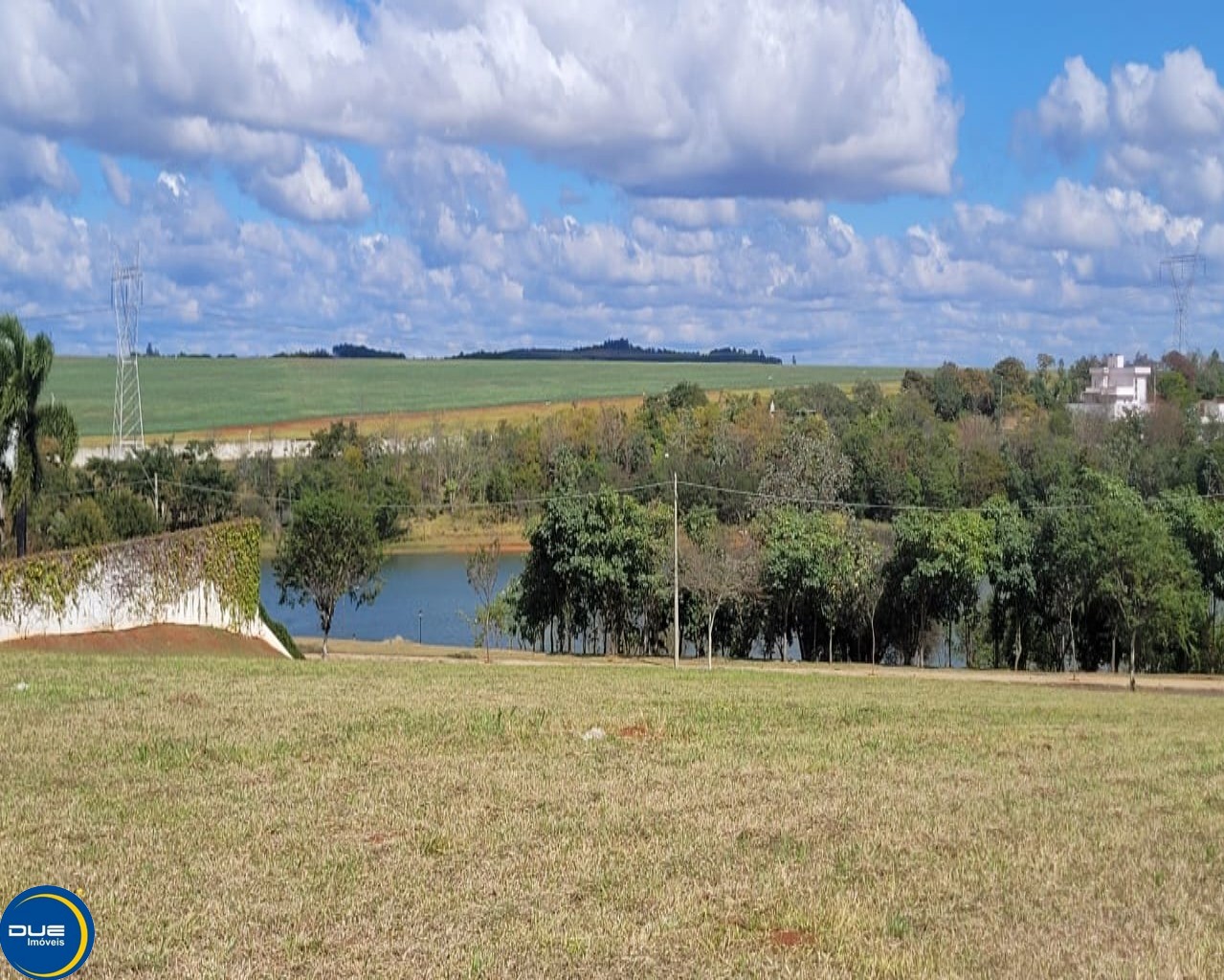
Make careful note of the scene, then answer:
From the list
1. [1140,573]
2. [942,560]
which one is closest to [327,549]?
[942,560]

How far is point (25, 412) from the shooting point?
42250 mm

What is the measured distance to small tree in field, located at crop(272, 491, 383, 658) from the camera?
2080 inches

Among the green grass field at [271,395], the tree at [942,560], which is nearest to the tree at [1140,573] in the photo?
the tree at [942,560]

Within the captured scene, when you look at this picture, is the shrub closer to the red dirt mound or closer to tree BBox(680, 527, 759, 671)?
the red dirt mound

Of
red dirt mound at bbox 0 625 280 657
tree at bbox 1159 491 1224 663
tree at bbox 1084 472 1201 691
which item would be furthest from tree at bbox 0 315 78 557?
tree at bbox 1159 491 1224 663

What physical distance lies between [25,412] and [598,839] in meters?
36.9

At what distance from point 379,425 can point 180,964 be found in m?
126

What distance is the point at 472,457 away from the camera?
376 feet

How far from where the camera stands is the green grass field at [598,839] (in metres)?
7.81

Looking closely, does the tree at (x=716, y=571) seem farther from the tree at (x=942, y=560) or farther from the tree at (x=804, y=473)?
the tree at (x=804, y=473)

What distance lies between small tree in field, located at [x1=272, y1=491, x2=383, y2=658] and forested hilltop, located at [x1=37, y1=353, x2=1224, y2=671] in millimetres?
1913

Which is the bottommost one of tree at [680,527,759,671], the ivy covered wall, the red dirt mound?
tree at [680,527,759,671]

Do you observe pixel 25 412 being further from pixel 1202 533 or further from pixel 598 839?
pixel 1202 533

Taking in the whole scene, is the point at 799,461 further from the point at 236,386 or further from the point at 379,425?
the point at 236,386
